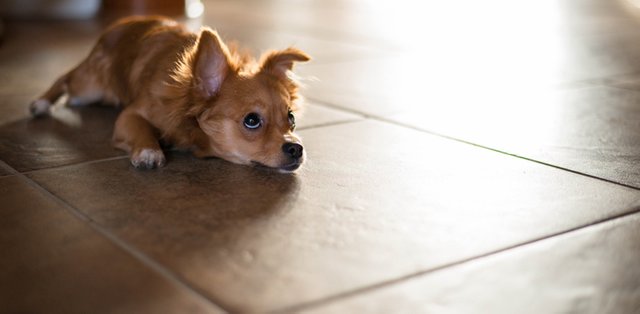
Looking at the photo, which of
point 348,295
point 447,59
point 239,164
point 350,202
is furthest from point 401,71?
point 348,295

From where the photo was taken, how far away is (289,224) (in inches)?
80.5

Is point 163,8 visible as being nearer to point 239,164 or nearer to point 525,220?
point 239,164

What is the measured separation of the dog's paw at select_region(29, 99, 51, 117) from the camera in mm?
3189

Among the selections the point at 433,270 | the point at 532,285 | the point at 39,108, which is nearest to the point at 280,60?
the point at 39,108

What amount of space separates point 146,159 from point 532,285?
132cm

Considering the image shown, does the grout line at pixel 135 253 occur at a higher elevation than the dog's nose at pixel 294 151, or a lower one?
lower

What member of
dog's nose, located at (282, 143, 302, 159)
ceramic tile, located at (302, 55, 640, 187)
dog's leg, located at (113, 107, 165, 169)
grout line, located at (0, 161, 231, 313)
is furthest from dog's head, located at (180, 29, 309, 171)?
ceramic tile, located at (302, 55, 640, 187)

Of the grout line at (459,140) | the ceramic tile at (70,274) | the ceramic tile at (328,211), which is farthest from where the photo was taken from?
the grout line at (459,140)

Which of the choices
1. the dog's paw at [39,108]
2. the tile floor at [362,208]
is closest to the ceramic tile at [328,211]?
the tile floor at [362,208]

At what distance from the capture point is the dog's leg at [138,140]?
254 centimetres

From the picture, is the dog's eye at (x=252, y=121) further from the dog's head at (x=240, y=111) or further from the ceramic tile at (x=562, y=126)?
the ceramic tile at (x=562, y=126)

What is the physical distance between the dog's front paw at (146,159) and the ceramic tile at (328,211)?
0.03 metres

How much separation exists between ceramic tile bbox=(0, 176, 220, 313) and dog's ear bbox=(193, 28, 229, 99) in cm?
70

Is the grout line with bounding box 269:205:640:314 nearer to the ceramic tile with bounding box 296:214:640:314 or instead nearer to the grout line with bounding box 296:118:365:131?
the ceramic tile with bounding box 296:214:640:314
